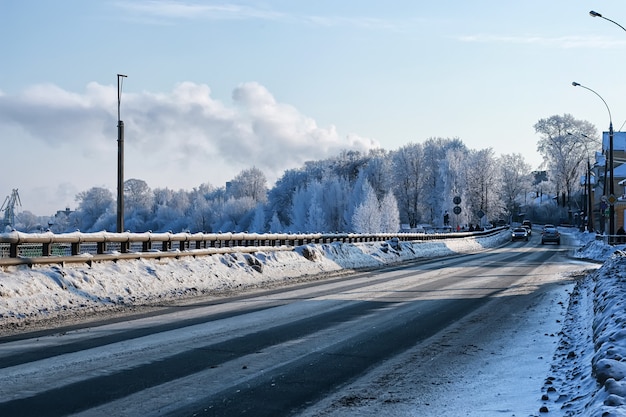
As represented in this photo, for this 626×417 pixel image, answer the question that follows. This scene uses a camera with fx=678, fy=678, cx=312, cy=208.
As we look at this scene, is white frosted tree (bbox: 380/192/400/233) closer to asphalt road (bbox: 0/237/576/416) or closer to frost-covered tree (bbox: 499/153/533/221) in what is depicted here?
frost-covered tree (bbox: 499/153/533/221)

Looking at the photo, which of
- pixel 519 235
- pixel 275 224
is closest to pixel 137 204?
pixel 275 224

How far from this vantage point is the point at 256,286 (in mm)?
19922

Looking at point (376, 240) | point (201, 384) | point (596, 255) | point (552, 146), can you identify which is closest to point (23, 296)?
point (201, 384)

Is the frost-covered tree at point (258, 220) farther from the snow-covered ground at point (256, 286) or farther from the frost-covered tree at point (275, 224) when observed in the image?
the snow-covered ground at point (256, 286)

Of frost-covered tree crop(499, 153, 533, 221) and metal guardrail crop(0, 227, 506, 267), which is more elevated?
frost-covered tree crop(499, 153, 533, 221)

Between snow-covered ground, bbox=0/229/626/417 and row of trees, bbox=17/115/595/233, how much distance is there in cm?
7228

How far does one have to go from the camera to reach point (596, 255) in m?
39.1

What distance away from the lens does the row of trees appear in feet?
355

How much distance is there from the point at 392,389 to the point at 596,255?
3542 cm

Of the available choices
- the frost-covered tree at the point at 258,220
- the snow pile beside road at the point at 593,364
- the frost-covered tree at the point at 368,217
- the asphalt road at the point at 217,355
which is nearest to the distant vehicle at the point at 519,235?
the frost-covered tree at the point at 368,217

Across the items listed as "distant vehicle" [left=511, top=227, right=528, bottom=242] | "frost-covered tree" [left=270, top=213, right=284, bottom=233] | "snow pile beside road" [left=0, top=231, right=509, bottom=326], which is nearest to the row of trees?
"frost-covered tree" [left=270, top=213, right=284, bottom=233]

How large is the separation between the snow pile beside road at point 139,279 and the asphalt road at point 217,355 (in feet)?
5.01

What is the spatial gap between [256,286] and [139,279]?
4436mm

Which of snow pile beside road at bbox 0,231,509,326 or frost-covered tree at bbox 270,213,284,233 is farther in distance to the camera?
frost-covered tree at bbox 270,213,284,233
